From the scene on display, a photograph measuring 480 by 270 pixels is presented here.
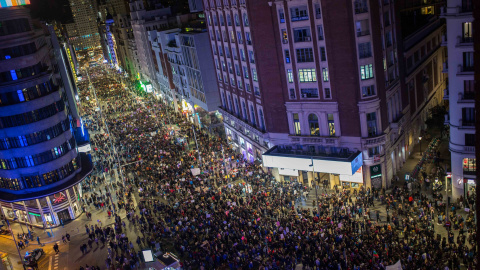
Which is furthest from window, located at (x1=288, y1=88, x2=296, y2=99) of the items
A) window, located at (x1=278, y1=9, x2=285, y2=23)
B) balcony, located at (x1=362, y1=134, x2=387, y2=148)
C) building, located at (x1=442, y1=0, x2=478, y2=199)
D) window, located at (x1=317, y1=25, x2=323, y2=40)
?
building, located at (x1=442, y1=0, x2=478, y2=199)

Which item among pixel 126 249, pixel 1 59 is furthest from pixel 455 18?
pixel 1 59

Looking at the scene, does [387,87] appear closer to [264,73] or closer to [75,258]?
[264,73]

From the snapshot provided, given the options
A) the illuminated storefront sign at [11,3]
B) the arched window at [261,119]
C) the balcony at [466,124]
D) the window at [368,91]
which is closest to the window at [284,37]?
the window at [368,91]

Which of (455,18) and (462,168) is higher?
(455,18)

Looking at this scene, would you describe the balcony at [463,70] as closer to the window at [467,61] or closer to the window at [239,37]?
the window at [467,61]

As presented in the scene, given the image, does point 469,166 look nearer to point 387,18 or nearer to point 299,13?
point 387,18
